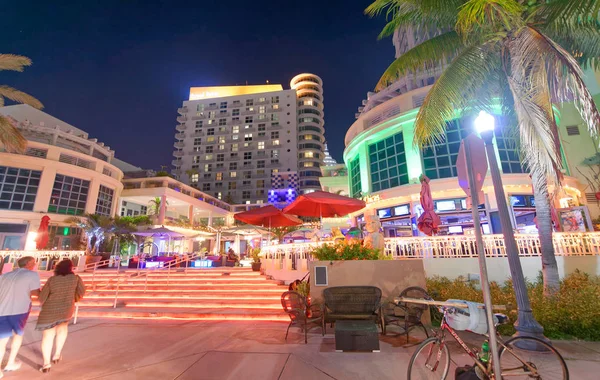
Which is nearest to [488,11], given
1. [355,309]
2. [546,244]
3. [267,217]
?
[546,244]

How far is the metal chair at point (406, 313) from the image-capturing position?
5371 mm

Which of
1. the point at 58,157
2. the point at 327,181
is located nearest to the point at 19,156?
the point at 58,157

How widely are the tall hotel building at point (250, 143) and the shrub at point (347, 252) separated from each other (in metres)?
54.2

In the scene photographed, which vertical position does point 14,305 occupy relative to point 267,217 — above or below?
below

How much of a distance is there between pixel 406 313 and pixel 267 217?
727 cm

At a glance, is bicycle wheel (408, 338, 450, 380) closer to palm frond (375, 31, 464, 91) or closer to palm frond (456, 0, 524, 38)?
palm frond (456, 0, 524, 38)

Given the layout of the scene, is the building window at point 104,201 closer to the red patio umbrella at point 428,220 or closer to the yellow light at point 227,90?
the red patio umbrella at point 428,220

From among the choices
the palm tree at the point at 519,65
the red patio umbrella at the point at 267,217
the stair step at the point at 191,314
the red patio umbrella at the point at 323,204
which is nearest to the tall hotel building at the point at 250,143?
the red patio umbrella at the point at 267,217

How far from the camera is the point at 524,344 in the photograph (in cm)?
340

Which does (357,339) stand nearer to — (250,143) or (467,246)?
(467,246)

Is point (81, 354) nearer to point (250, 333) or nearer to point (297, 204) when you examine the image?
point (250, 333)

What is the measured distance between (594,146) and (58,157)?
A: 43.1m

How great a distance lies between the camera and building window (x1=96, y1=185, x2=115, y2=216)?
28733mm

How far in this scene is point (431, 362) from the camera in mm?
3561
